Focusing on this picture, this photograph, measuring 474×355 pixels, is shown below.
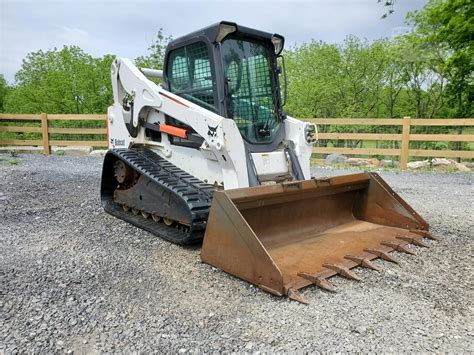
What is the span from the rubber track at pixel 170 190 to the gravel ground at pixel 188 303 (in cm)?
13

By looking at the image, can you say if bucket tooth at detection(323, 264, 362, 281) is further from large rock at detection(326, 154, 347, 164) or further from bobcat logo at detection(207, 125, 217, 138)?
large rock at detection(326, 154, 347, 164)

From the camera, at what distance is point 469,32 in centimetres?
1365

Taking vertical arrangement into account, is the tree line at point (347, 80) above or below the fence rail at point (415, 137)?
above

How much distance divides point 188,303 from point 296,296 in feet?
2.42

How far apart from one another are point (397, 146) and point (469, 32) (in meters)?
6.19

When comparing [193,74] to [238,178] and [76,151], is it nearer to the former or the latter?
[238,178]

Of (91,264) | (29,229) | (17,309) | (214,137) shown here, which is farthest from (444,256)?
(29,229)

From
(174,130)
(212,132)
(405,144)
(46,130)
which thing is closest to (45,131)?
(46,130)

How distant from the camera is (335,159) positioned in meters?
11.7

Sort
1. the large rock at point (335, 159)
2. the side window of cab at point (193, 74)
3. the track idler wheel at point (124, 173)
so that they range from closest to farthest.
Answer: the side window of cab at point (193, 74)
the track idler wheel at point (124, 173)
the large rock at point (335, 159)

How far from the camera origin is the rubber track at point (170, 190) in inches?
136

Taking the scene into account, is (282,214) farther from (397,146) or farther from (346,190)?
(397,146)

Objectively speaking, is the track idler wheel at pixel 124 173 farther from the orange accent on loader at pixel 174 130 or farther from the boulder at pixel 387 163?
the boulder at pixel 387 163

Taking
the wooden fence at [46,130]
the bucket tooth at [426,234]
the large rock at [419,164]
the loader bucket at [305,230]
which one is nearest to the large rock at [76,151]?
the wooden fence at [46,130]
